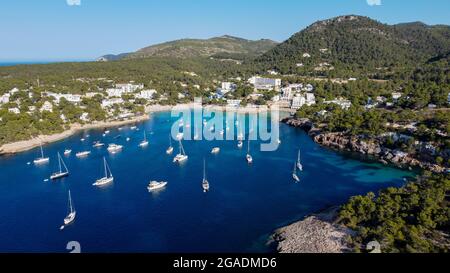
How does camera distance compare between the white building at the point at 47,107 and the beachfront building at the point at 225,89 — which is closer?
the white building at the point at 47,107

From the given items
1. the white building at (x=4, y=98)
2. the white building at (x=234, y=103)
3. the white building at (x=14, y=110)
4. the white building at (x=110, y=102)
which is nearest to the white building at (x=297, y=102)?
the white building at (x=234, y=103)

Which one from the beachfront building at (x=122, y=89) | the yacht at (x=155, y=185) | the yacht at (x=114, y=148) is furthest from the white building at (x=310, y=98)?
the yacht at (x=155, y=185)

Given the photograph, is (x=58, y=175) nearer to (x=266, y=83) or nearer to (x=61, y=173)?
(x=61, y=173)

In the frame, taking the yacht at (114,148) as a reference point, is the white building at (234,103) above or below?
above

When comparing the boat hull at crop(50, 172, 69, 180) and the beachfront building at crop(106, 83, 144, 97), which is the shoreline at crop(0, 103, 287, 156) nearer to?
the beachfront building at crop(106, 83, 144, 97)

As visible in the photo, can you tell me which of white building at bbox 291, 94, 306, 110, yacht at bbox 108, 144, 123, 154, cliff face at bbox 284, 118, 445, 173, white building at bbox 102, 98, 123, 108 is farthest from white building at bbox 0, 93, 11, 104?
white building at bbox 291, 94, 306, 110

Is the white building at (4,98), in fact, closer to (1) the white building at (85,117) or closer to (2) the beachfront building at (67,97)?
(2) the beachfront building at (67,97)

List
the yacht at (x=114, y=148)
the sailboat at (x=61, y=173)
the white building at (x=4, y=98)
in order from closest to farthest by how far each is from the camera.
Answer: the sailboat at (x=61, y=173), the yacht at (x=114, y=148), the white building at (x=4, y=98)

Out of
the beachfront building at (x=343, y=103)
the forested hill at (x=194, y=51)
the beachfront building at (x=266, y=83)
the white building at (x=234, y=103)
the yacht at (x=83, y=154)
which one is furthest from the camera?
the forested hill at (x=194, y=51)
